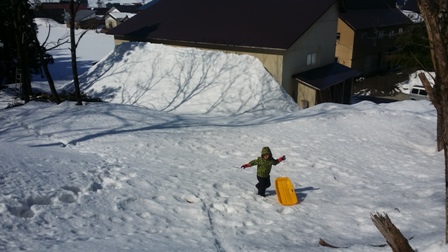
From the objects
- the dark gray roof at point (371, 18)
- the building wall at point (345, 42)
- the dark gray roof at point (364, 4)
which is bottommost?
the building wall at point (345, 42)

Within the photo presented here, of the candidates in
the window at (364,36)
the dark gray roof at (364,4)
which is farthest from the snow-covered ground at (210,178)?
the dark gray roof at (364,4)

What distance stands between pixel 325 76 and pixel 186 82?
773 centimetres

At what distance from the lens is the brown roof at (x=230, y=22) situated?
19.8 metres

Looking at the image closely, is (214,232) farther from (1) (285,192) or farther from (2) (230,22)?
(2) (230,22)

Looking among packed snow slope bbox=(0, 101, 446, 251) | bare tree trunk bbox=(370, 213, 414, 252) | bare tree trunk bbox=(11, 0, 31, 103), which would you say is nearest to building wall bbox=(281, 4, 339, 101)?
packed snow slope bbox=(0, 101, 446, 251)

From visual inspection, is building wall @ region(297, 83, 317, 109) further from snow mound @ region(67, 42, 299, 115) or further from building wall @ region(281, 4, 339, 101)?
snow mound @ region(67, 42, 299, 115)

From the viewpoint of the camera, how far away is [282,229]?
6078 millimetres

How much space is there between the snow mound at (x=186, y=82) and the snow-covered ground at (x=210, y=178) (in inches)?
89.5

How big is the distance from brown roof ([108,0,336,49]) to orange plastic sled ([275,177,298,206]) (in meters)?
12.6

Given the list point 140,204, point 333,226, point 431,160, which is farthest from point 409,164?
point 140,204

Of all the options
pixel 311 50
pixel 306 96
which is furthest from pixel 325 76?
pixel 306 96

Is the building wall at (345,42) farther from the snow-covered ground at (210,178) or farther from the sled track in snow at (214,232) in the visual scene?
the sled track in snow at (214,232)

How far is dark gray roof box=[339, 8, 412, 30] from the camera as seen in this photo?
1252 inches

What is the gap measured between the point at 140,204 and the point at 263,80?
43.0 ft
